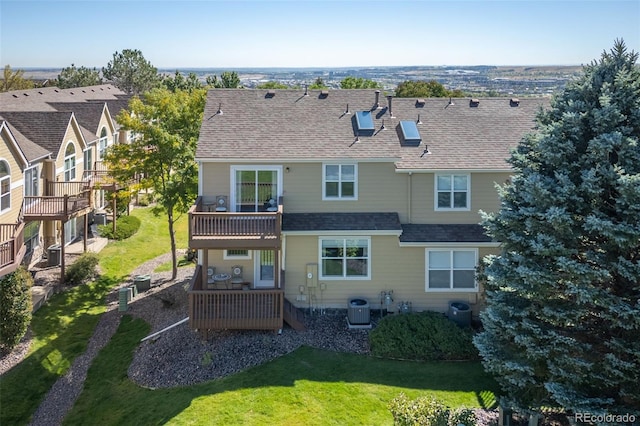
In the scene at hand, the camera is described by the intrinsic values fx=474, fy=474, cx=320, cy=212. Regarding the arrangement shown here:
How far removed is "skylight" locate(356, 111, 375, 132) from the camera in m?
20.7

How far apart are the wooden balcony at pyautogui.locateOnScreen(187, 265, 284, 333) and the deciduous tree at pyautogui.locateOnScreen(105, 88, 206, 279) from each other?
836cm

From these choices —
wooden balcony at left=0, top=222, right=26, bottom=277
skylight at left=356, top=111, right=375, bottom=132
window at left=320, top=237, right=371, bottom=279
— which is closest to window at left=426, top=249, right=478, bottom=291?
window at left=320, top=237, right=371, bottom=279

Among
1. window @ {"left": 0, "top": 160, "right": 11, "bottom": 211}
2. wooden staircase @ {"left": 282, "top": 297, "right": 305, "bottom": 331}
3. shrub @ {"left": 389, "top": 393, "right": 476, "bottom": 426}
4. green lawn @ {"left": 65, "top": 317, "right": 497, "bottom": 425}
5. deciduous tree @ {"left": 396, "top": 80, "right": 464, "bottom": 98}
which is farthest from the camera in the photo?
deciduous tree @ {"left": 396, "top": 80, "right": 464, "bottom": 98}

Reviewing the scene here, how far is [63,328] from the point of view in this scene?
66.8 ft

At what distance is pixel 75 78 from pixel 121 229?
6353 cm

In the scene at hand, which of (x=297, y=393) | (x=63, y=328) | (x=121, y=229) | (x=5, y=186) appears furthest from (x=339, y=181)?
(x=121, y=229)

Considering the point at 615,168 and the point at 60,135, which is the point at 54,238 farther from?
the point at 615,168

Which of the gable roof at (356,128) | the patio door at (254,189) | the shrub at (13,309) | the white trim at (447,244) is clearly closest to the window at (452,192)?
the gable roof at (356,128)

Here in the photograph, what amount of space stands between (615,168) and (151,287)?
21325mm

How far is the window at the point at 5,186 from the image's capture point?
21.7 metres

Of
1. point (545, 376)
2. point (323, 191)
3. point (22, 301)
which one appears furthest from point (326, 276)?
point (22, 301)

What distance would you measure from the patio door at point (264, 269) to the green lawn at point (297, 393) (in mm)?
3975

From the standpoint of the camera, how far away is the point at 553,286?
37.4ft

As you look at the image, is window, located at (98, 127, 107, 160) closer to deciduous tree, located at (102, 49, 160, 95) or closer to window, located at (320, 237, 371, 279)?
window, located at (320, 237, 371, 279)
